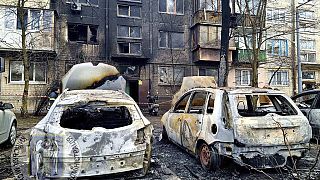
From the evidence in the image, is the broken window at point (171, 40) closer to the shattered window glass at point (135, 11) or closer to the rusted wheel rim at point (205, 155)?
the shattered window glass at point (135, 11)

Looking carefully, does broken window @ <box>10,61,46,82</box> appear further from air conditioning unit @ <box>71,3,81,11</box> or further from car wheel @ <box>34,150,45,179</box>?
car wheel @ <box>34,150,45,179</box>

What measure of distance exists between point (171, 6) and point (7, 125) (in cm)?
1945

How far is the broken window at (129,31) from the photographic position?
22.2 meters

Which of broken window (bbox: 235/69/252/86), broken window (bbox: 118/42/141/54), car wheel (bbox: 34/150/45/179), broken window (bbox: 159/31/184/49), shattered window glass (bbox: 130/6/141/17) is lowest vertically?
car wheel (bbox: 34/150/45/179)

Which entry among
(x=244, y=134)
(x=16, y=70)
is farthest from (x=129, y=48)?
(x=244, y=134)

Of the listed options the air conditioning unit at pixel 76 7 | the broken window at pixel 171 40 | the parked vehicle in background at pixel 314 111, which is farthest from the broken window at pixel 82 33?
the parked vehicle in background at pixel 314 111

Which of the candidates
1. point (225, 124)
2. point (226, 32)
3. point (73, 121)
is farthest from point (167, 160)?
point (226, 32)

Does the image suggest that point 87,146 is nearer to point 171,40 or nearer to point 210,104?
point 210,104

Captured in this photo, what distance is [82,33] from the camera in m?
21.7

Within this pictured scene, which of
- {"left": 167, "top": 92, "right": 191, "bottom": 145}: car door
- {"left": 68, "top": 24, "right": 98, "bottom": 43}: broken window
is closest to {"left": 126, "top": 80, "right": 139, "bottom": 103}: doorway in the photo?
{"left": 68, "top": 24, "right": 98, "bottom": 43}: broken window

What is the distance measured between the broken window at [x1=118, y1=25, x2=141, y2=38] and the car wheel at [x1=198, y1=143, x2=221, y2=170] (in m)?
18.3

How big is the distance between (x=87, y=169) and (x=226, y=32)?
9.41m

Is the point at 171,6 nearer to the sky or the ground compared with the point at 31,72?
nearer to the sky

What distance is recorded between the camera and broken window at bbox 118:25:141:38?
2219 centimetres
